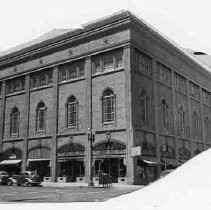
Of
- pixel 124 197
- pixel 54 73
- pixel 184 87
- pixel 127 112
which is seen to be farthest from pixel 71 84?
pixel 124 197

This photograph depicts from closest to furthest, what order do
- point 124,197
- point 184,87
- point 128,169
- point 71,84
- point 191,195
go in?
point 191,195, point 124,197, point 128,169, point 71,84, point 184,87

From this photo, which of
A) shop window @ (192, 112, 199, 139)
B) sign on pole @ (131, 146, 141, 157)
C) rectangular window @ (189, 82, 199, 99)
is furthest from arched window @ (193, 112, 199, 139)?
sign on pole @ (131, 146, 141, 157)

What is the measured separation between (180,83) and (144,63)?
11147mm

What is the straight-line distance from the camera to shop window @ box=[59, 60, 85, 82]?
43875 millimetres

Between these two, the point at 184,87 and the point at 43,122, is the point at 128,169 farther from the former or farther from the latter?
the point at 184,87

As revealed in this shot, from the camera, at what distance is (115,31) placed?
40.4 metres

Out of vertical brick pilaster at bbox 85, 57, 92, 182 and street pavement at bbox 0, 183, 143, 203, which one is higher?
vertical brick pilaster at bbox 85, 57, 92, 182

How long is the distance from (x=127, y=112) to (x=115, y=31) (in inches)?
368

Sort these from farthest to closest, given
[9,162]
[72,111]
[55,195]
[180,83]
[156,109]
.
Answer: [180,83], [9,162], [72,111], [156,109], [55,195]

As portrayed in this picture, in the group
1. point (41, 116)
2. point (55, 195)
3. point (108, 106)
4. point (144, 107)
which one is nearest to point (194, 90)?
point (144, 107)

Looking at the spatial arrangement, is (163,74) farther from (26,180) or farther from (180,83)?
(26,180)

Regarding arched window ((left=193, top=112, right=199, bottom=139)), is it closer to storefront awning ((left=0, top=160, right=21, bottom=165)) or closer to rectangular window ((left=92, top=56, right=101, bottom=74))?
rectangular window ((left=92, top=56, right=101, bottom=74))

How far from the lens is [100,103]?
40812mm

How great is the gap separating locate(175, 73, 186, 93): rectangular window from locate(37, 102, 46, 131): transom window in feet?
60.6
